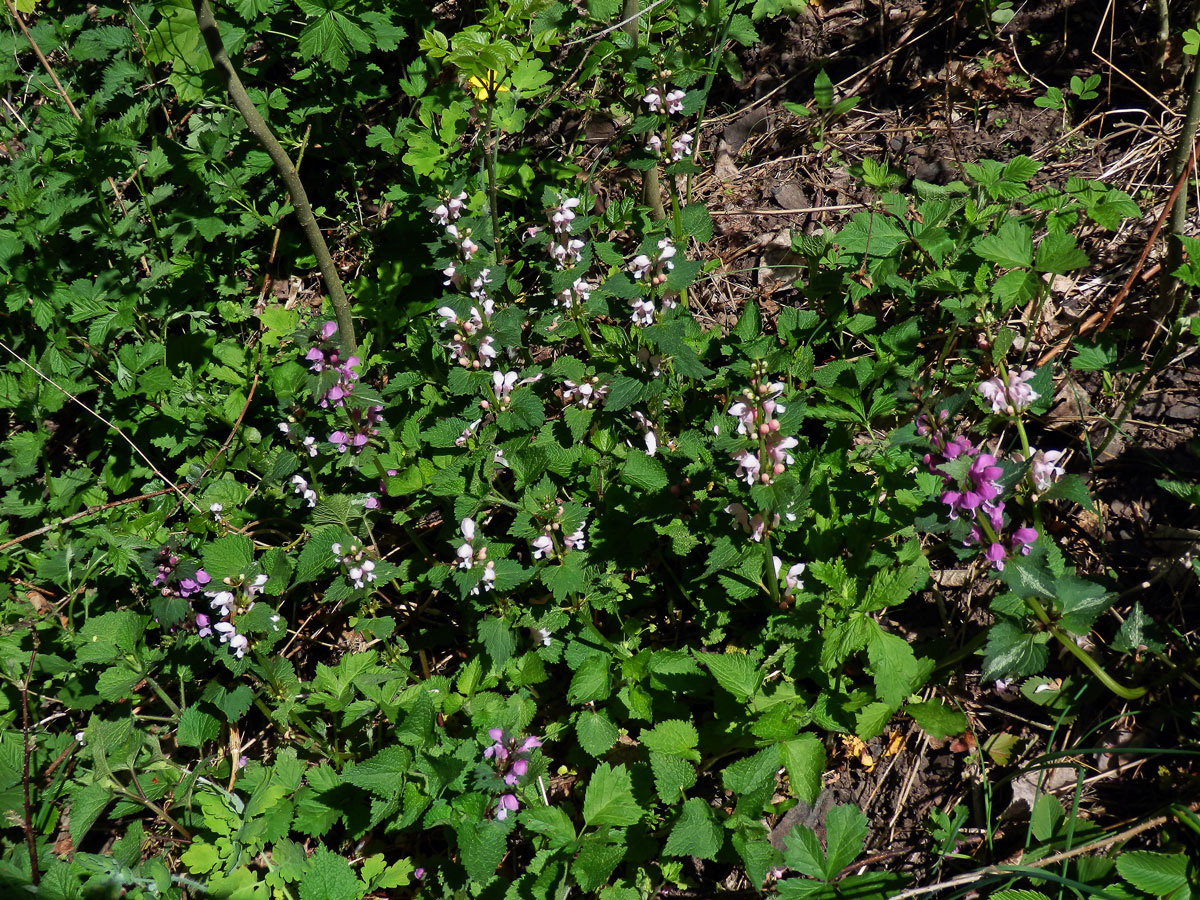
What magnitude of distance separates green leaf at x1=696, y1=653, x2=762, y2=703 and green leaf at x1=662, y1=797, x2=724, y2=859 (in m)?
0.34

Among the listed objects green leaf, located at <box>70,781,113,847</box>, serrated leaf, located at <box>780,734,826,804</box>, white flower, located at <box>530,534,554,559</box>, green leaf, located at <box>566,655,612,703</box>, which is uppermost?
white flower, located at <box>530,534,554,559</box>

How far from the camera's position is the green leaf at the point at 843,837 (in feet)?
7.36

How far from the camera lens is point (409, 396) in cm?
347

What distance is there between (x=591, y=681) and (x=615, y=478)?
2.44 feet

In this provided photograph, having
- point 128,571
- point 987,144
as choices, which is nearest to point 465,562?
point 128,571

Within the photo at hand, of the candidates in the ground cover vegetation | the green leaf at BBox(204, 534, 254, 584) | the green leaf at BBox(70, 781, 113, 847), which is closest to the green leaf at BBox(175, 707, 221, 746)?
the ground cover vegetation

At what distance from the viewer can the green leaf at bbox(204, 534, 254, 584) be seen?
2818 mm

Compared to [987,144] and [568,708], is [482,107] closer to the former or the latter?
[987,144]

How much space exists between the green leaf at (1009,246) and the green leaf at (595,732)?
207 centimetres

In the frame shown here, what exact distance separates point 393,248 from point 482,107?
0.87 meters

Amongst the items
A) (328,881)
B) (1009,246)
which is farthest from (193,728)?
(1009,246)

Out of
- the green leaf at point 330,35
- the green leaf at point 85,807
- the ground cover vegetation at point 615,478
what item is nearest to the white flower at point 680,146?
the ground cover vegetation at point 615,478

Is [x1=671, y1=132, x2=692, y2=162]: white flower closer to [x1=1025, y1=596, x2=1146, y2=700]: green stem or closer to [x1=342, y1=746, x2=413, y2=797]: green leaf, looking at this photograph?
[x1=1025, y1=596, x2=1146, y2=700]: green stem

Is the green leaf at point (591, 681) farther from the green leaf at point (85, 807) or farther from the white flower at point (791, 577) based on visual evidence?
the green leaf at point (85, 807)
